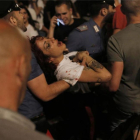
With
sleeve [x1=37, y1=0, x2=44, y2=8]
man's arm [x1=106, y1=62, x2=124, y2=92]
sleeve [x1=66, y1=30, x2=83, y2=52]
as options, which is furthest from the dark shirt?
man's arm [x1=106, y1=62, x2=124, y2=92]

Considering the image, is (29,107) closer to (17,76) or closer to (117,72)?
(117,72)

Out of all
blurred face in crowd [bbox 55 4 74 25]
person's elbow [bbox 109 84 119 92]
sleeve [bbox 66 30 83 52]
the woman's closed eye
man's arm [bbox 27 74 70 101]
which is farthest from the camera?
blurred face in crowd [bbox 55 4 74 25]

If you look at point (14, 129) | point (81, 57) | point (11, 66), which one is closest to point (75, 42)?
point (81, 57)

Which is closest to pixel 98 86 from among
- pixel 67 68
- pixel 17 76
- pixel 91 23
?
pixel 67 68

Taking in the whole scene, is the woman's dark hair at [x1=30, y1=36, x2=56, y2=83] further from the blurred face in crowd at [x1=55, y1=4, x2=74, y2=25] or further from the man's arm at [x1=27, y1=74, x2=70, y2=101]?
the blurred face in crowd at [x1=55, y1=4, x2=74, y2=25]

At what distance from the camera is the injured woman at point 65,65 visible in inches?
69.1

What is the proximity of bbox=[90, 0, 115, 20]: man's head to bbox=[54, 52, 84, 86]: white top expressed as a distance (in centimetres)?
130

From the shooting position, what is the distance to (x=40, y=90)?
59.2 inches

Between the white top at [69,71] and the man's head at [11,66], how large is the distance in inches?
40.0

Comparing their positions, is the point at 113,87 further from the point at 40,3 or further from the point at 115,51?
the point at 40,3

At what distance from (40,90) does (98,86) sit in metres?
0.80

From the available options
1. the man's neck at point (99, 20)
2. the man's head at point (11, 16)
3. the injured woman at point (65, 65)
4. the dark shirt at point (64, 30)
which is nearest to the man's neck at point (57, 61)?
the injured woman at point (65, 65)

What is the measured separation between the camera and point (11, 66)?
2.18 feet

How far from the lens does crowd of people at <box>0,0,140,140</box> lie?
2.18 feet
